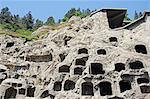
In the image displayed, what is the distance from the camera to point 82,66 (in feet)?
78.2

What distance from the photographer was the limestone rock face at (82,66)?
71.6ft

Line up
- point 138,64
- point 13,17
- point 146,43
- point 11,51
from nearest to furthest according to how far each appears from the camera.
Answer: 1. point 138,64
2. point 146,43
3. point 11,51
4. point 13,17

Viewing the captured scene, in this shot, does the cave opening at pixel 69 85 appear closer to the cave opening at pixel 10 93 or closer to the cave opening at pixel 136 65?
the cave opening at pixel 10 93

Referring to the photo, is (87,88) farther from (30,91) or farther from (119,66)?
(30,91)

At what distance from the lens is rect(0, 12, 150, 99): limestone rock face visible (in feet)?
71.6

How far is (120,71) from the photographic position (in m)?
22.5

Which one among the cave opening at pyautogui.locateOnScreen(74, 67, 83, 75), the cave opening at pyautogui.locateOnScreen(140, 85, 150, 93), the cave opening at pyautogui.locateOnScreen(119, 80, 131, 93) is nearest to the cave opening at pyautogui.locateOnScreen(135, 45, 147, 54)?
the cave opening at pyautogui.locateOnScreen(119, 80, 131, 93)

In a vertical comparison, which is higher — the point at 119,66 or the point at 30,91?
the point at 119,66

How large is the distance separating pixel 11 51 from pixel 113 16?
40.1ft

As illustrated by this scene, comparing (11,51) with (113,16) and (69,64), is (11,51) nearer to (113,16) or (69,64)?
(69,64)

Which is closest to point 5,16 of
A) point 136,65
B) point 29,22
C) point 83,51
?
point 29,22

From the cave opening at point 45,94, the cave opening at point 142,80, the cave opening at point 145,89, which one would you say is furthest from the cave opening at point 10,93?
the cave opening at point 145,89

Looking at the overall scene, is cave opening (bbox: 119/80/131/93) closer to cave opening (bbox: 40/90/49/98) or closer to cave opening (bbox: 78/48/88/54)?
cave opening (bbox: 78/48/88/54)

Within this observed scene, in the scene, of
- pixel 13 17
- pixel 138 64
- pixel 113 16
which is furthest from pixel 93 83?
pixel 13 17
